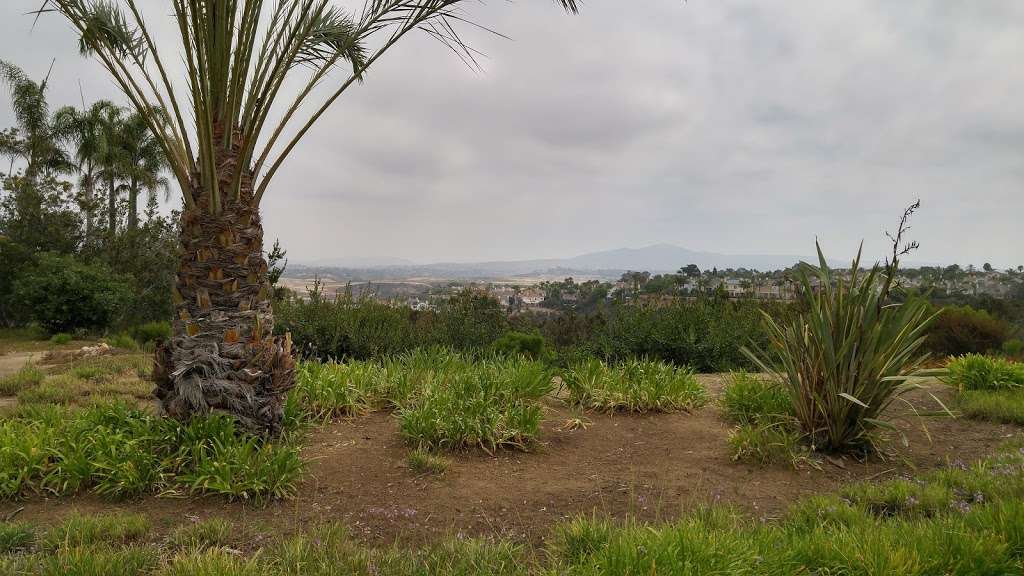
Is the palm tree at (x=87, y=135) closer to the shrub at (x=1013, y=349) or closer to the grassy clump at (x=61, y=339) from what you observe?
the grassy clump at (x=61, y=339)

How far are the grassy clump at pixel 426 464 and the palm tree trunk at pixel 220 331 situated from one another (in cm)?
109

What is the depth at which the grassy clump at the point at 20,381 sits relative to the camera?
6.98 metres

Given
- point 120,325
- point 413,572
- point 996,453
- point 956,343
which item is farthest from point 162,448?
point 120,325

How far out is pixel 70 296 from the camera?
1477 centimetres

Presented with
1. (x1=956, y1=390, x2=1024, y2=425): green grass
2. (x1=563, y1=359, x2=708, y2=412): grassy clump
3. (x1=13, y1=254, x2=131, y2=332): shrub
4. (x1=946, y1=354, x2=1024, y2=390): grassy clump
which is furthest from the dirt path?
(x1=946, y1=354, x2=1024, y2=390): grassy clump

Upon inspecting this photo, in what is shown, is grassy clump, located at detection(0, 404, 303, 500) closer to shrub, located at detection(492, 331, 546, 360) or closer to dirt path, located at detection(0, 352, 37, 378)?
shrub, located at detection(492, 331, 546, 360)

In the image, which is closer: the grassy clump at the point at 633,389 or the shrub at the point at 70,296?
the grassy clump at the point at 633,389

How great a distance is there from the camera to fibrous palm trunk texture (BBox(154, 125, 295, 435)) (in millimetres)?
4000

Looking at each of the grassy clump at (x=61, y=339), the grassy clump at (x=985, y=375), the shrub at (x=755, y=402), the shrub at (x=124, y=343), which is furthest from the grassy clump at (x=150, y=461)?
the grassy clump at (x=61, y=339)

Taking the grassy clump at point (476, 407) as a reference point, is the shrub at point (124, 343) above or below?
below

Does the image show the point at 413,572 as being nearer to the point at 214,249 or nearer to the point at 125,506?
the point at 125,506

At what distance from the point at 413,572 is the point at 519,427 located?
2.25m

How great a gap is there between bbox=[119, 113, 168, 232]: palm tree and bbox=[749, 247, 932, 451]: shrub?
32381 mm

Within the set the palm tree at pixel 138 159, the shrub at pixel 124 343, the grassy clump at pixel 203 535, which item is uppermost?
the palm tree at pixel 138 159
